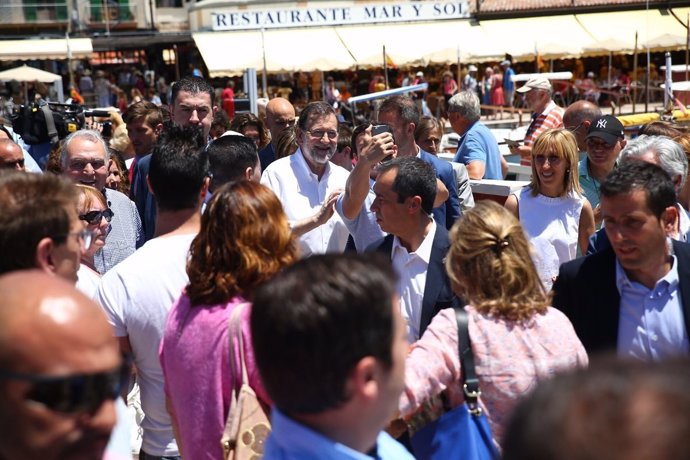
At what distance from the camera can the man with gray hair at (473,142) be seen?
7.11m

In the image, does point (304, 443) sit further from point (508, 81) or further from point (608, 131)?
point (508, 81)

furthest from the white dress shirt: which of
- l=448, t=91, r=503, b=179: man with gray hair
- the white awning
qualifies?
the white awning

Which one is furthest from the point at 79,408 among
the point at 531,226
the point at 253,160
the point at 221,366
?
the point at 531,226

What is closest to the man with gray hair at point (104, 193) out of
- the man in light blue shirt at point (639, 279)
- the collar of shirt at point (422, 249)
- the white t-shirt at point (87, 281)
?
the white t-shirt at point (87, 281)

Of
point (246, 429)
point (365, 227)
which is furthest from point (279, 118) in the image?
point (246, 429)

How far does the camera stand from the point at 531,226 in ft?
16.1

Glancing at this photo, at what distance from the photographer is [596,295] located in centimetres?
321

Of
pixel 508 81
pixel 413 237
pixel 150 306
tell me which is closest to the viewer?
pixel 150 306

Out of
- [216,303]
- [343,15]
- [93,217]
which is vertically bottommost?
[216,303]

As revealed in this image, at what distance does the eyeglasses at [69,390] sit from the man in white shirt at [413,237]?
79.5 inches

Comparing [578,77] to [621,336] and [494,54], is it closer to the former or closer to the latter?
[494,54]

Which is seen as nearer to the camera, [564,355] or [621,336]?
[564,355]

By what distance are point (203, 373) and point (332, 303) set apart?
3.49ft

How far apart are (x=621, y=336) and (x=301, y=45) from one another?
3420cm
